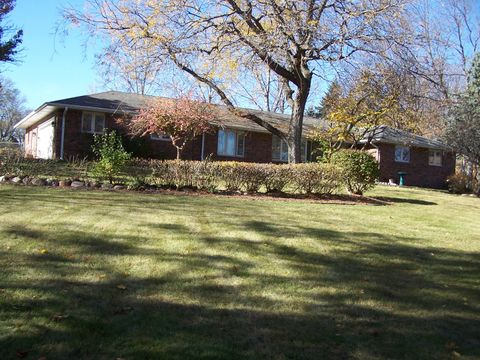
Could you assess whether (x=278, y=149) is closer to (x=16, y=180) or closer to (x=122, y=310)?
(x=16, y=180)

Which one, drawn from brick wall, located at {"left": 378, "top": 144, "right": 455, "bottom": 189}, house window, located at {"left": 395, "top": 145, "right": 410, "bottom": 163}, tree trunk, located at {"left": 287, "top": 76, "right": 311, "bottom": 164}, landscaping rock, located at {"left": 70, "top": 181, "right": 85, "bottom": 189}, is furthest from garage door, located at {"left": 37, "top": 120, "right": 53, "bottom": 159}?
house window, located at {"left": 395, "top": 145, "right": 410, "bottom": 163}

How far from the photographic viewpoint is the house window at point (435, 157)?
31.0 meters

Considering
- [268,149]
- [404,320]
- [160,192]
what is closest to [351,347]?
[404,320]

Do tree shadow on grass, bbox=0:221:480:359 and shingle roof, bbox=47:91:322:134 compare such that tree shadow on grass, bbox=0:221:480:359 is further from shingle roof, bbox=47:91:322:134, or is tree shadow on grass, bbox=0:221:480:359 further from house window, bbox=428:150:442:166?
house window, bbox=428:150:442:166

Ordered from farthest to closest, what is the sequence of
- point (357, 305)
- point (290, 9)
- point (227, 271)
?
point (290, 9)
point (227, 271)
point (357, 305)

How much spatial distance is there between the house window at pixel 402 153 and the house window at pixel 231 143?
1003 cm

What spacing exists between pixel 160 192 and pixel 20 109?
2692 inches

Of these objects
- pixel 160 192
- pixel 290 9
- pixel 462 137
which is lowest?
pixel 160 192

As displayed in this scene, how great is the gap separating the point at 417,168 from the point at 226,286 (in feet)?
90.5

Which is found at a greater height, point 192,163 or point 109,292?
point 192,163

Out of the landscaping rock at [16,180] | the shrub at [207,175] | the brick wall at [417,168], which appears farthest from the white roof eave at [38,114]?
the brick wall at [417,168]

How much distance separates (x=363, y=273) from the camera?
19.7 ft

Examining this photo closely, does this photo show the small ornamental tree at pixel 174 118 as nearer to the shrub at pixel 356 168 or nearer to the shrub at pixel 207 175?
the shrub at pixel 207 175

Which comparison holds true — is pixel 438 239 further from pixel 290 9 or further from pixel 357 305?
pixel 290 9
